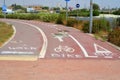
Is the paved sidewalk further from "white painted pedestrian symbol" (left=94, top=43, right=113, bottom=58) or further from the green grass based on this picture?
the green grass

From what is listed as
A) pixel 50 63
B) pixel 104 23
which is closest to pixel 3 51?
pixel 50 63

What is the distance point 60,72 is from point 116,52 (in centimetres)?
584

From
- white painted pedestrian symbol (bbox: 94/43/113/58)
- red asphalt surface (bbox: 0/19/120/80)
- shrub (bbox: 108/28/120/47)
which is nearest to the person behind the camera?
red asphalt surface (bbox: 0/19/120/80)

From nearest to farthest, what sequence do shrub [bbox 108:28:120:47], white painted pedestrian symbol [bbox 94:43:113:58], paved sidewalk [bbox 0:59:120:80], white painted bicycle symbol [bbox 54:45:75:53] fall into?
paved sidewalk [bbox 0:59:120:80] < white painted pedestrian symbol [bbox 94:43:113:58] < white painted bicycle symbol [bbox 54:45:75:53] < shrub [bbox 108:28:120:47]

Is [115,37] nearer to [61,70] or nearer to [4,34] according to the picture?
[4,34]

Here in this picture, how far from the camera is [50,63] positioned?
1254 cm

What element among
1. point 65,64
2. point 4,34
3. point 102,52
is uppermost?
point 4,34

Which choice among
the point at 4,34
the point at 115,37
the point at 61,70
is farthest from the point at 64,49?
the point at 4,34

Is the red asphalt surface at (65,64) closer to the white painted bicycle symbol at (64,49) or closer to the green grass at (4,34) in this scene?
the white painted bicycle symbol at (64,49)

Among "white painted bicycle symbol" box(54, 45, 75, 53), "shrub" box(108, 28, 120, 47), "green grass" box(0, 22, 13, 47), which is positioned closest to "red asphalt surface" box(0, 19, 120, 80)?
"white painted bicycle symbol" box(54, 45, 75, 53)

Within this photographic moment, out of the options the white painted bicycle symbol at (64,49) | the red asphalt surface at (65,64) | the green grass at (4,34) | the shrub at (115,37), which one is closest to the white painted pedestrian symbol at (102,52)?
the red asphalt surface at (65,64)

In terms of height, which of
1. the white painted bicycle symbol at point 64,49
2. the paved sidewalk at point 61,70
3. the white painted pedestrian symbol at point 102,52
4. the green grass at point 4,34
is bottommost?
the white painted pedestrian symbol at point 102,52

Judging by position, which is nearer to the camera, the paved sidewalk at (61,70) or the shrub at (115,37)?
the paved sidewalk at (61,70)

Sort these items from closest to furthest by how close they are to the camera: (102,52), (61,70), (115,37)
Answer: (61,70), (102,52), (115,37)
